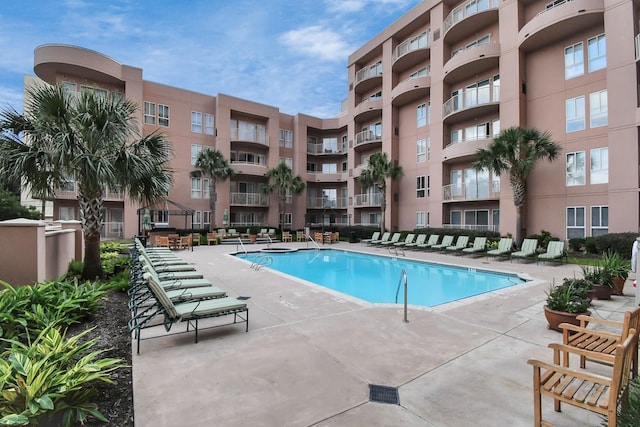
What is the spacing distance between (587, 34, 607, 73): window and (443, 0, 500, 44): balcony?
5.70 m

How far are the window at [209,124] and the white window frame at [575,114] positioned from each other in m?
26.1

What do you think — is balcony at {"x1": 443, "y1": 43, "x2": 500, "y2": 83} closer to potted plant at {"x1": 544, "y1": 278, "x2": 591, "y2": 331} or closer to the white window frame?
the white window frame

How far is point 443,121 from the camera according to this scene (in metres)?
21.2

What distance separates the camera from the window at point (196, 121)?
89.7 feet

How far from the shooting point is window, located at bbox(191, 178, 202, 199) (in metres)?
27.0

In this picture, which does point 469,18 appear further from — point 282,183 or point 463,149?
point 282,183

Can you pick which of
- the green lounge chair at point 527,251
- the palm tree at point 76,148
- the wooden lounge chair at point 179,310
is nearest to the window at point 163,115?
the palm tree at point 76,148

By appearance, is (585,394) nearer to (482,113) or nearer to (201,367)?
(201,367)

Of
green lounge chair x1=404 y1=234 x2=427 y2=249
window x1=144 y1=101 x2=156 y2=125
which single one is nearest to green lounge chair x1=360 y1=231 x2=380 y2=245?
green lounge chair x1=404 y1=234 x2=427 y2=249

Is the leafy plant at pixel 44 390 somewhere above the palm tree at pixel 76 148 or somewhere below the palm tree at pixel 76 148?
below

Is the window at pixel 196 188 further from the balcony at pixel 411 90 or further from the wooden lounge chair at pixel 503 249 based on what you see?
the wooden lounge chair at pixel 503 249

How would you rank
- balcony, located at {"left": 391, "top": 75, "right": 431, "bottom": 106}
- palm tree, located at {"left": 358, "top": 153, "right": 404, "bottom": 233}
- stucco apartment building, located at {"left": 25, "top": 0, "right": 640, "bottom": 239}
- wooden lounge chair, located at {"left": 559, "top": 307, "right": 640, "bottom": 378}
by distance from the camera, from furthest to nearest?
palm tree, located at {"left": 358, "top": 153, "right": 404, "bottom": 233} < balcony, located at {"left": 391, "top": 75, "right": 431, "bottom": 106} < stucco apartment building, located at {"left": 25, "top": 0, "right": 640, "bottom": 239} < wooden lounge chair, located at {"left": 559, "top": 307, "right": 640, "bottom": 378}

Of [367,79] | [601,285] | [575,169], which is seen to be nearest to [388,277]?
[601,285]

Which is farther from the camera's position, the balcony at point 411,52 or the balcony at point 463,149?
the balcony at point 411,52
